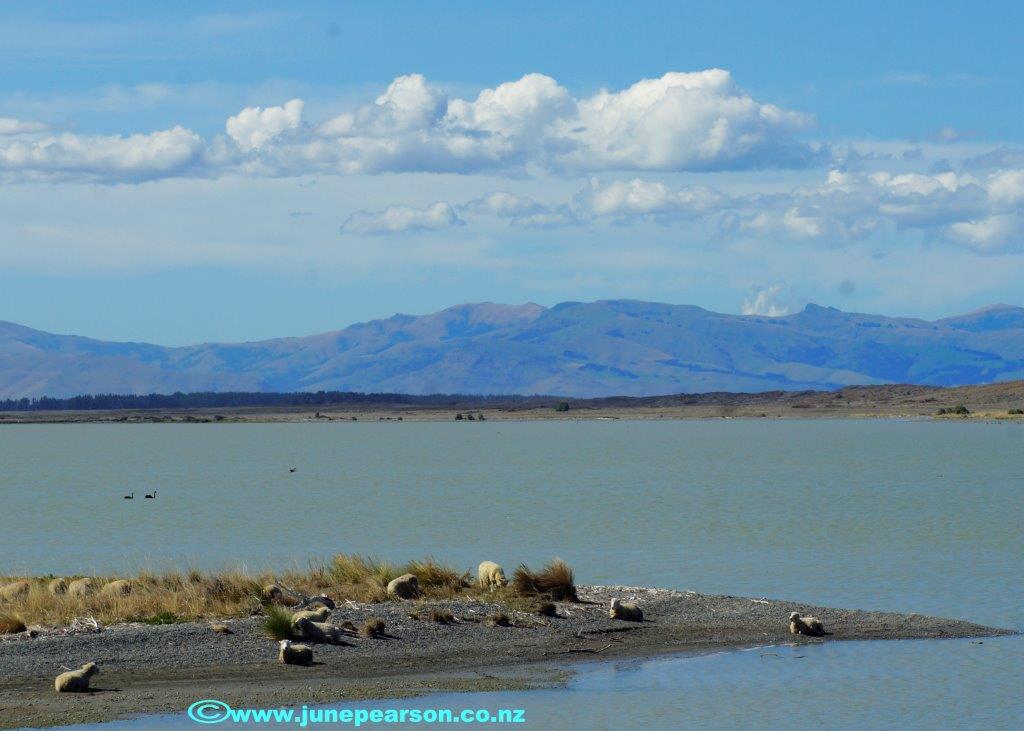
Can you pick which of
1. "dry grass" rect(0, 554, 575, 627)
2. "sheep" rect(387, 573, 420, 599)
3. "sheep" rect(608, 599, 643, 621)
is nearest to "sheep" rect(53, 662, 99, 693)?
"dry grass" rect(0, 554, 575, 627)

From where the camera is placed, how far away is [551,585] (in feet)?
72.1

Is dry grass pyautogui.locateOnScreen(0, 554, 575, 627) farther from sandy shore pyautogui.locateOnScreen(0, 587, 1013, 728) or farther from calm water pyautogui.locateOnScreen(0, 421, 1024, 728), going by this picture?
calm water pyautogui.locateOnScreen(0, 421, 1024, 728)

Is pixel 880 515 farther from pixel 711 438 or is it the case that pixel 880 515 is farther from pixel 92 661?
pixel 711 438

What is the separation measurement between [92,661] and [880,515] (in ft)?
102

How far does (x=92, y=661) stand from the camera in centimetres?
1755

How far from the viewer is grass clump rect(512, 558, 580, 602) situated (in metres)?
21.9

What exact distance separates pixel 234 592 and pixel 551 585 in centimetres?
463

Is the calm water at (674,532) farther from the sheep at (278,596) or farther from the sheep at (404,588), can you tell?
Answer: the sheep at (278,596)

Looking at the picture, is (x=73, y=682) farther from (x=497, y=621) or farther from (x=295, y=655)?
(x=497, y=621)

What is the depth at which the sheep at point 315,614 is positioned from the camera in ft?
63.2

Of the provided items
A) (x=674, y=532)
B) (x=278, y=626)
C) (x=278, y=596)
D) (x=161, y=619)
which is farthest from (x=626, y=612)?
(x=674, y=532)

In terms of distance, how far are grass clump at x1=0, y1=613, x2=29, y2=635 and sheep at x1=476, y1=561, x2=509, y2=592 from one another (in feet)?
22.8

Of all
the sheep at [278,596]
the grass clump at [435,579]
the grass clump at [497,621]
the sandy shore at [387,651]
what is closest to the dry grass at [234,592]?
the grass clump at [435,579]

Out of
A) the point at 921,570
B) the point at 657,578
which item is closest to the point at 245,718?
the point at 657,578
